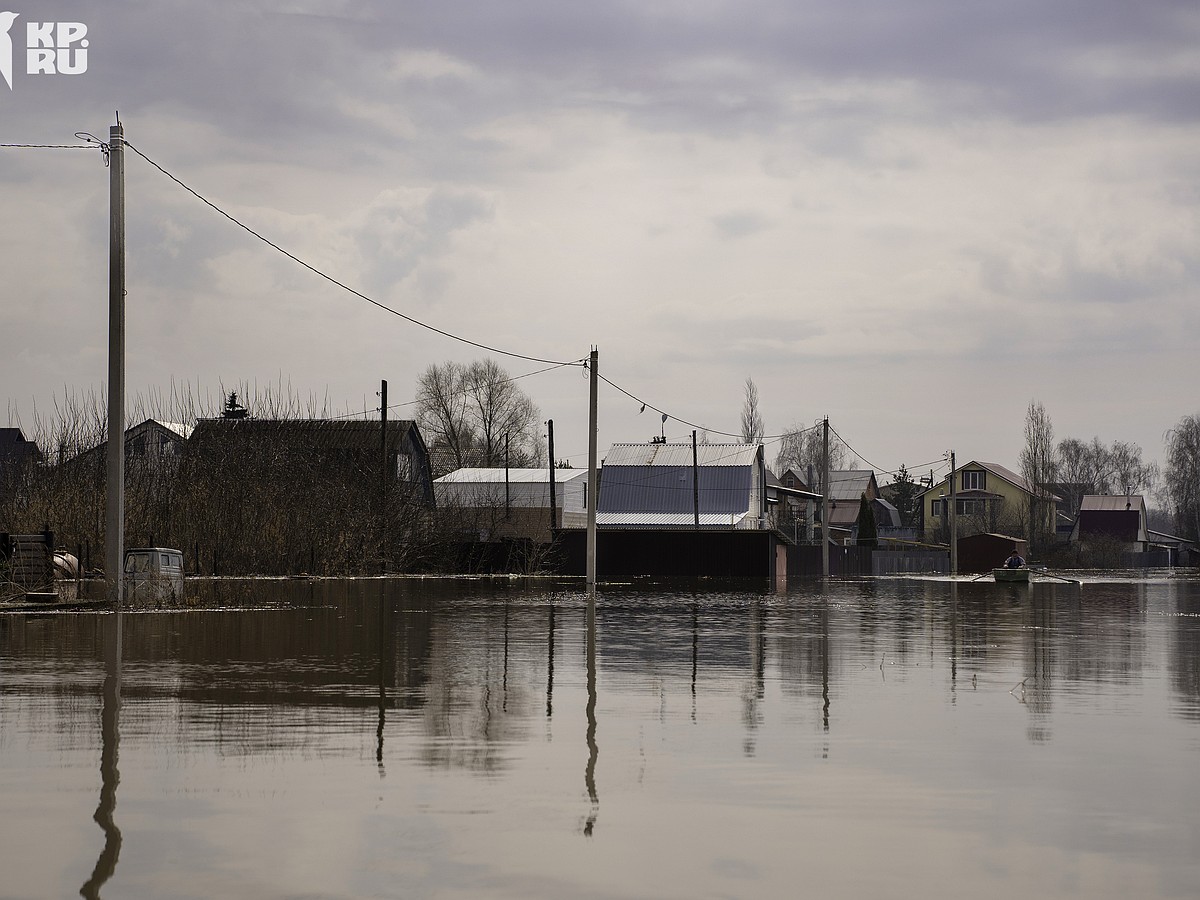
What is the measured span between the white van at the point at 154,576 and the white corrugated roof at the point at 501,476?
183 feet

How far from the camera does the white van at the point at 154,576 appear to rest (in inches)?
1042

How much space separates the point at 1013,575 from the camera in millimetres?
56719

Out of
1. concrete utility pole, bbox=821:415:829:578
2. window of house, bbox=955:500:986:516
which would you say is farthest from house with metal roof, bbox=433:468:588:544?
window of house, bbox=955:500:986:516

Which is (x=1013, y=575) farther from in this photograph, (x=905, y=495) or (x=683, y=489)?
(x=905, y=495)

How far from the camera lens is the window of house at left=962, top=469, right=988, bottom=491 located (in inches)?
5359

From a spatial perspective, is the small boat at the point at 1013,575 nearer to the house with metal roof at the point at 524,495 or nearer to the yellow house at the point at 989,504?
the house with metal roof at the point at 524,495

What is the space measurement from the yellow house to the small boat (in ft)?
231

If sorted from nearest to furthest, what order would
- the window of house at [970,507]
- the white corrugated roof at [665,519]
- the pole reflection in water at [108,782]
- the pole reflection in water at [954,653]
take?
the pole reflection in water at [108,782] → the pole reflection in water at [954,653] → the white corrugated roof at [665,519] → the window of house at [970,507]

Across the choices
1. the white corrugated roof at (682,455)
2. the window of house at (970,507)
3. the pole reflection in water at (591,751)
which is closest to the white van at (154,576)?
the pole reflection in water at (591,751)

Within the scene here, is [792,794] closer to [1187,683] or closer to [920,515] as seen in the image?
[1187,683]

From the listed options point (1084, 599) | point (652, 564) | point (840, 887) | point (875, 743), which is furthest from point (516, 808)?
point (652, 564)

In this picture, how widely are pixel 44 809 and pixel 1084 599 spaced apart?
36.3 m

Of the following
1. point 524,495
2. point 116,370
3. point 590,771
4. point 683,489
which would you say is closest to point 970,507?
point 683,489

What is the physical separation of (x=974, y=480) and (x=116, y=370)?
120m
